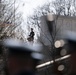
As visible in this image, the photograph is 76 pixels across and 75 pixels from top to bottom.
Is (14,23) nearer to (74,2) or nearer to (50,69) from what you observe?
(74,2)

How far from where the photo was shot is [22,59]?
173 cm

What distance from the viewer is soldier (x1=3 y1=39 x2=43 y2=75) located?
1.71m

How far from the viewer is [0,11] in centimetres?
1642

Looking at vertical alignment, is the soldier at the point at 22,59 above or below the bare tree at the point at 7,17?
above

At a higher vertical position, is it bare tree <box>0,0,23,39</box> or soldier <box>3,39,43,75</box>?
soldier <box>3,39,43,75</box>

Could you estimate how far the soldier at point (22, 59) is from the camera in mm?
1705

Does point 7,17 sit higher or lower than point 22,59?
lower

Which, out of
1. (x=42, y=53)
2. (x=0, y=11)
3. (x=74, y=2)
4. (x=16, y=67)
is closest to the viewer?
(x=16, y=67)

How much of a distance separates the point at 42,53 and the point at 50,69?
0.13 meters

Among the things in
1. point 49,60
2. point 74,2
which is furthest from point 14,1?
point 49,60

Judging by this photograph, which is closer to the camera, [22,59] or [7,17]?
[22,59]

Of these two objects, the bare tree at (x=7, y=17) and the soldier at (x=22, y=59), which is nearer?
the soldier at (x=22, y=59)

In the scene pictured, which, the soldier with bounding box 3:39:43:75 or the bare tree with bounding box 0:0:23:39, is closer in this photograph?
the soldier with bounding box 3:39:43:75

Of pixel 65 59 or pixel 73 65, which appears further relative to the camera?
pixel 65 59
